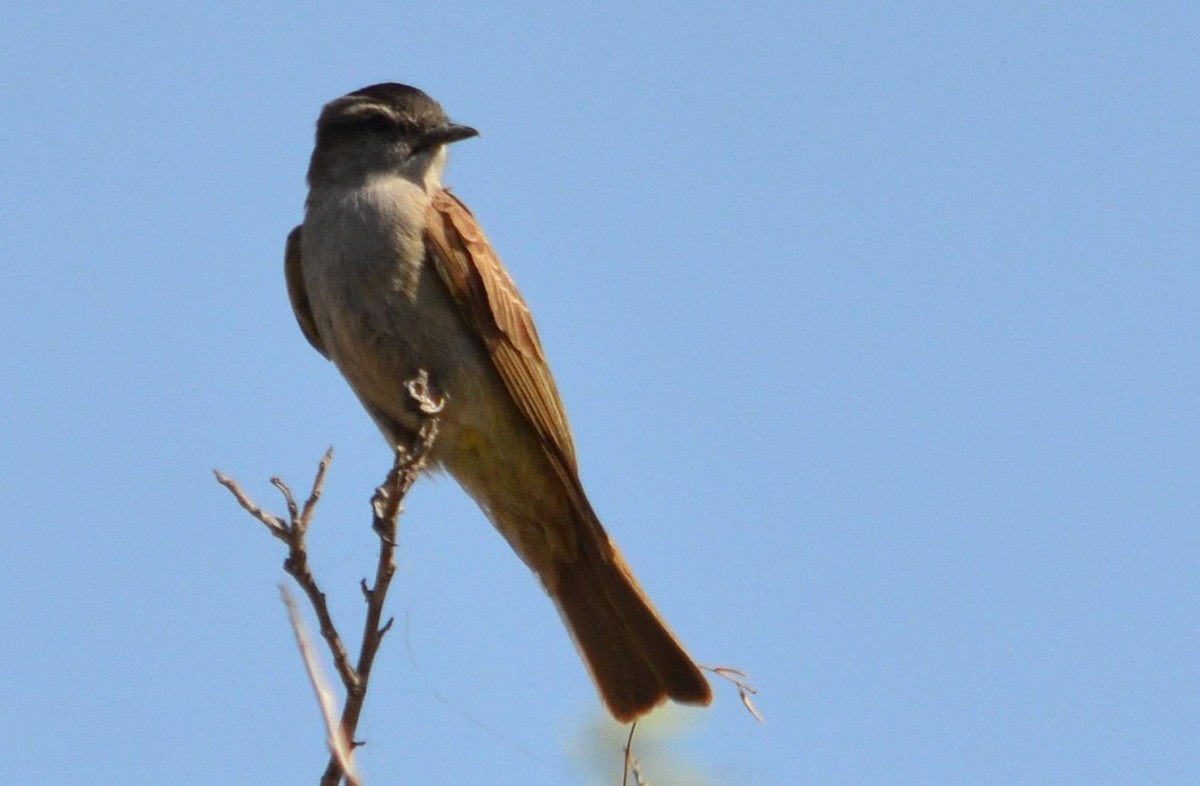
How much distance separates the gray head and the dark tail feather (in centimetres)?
188

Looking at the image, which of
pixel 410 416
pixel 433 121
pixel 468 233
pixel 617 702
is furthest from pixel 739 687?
pixel 433 121

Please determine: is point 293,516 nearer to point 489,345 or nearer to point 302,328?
point 489,345

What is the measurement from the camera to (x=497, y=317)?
6.54 m

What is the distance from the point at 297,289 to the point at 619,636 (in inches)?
81.2

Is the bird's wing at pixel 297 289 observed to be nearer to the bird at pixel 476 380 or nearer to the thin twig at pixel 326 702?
the bird at pixel 476 380

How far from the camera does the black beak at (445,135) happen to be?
7.18 m

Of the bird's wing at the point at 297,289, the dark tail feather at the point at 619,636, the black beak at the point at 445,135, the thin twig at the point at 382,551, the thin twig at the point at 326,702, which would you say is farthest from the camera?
the black beak at the point at 445,135

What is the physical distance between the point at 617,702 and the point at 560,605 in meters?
0.50

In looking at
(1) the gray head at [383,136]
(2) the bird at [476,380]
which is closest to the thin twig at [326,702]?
(2) the bird at [476,380]

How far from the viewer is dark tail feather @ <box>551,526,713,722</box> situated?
6590mm

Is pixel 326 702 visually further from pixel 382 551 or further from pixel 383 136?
pixel 383 136

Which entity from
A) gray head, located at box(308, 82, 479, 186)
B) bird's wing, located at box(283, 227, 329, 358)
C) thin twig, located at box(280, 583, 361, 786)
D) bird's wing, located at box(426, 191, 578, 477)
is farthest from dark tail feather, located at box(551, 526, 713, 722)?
thin twig, located at box(280, 583, 361, 786)

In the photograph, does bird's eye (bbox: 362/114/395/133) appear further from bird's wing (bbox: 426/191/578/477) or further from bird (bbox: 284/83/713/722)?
bird's wing (bbox: 426/191/578/477)

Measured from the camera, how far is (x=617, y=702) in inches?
259
